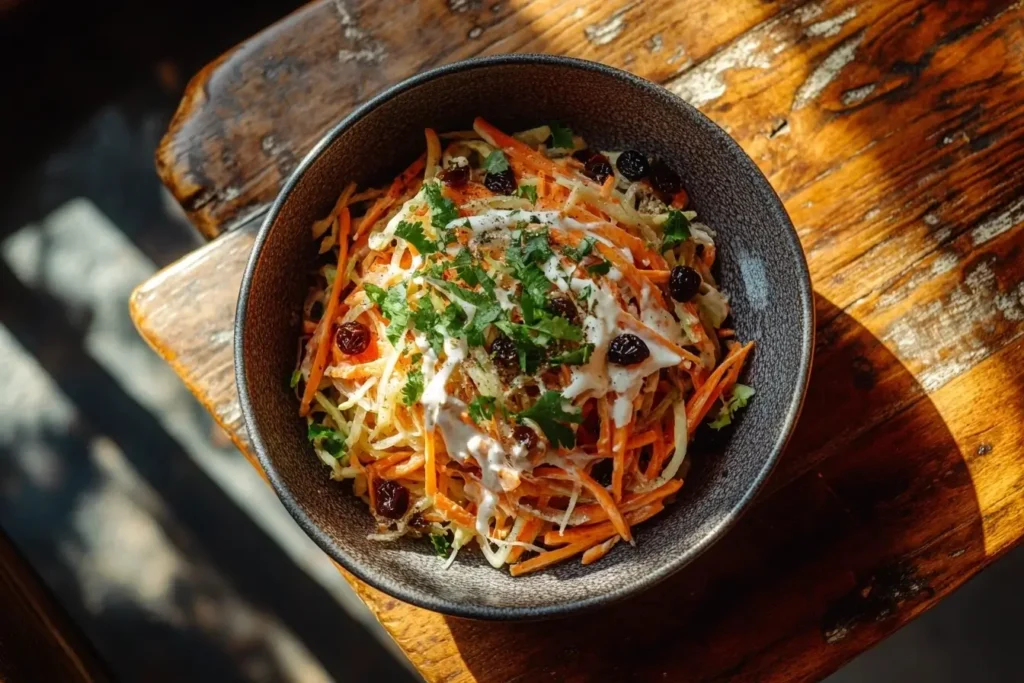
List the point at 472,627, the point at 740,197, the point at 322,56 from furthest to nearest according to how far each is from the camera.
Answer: the point at 322,56
the point at 472,627
the point at 740,197

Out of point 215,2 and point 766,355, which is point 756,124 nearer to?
point 766,355

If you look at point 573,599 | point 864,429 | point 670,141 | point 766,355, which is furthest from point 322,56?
point 864,429

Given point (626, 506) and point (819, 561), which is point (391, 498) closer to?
point (626, 506)

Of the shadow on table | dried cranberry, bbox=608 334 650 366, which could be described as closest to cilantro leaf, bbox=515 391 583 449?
dried cranberry, bbox=608 334 650 366

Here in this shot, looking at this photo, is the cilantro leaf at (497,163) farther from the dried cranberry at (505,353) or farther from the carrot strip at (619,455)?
the carrot strip at (619,455)

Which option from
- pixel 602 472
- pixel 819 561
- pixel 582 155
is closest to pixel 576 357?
pixel 602 472

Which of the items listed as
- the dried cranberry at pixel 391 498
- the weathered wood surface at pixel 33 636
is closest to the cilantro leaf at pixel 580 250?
the dried cranberry at pixel 391 498
